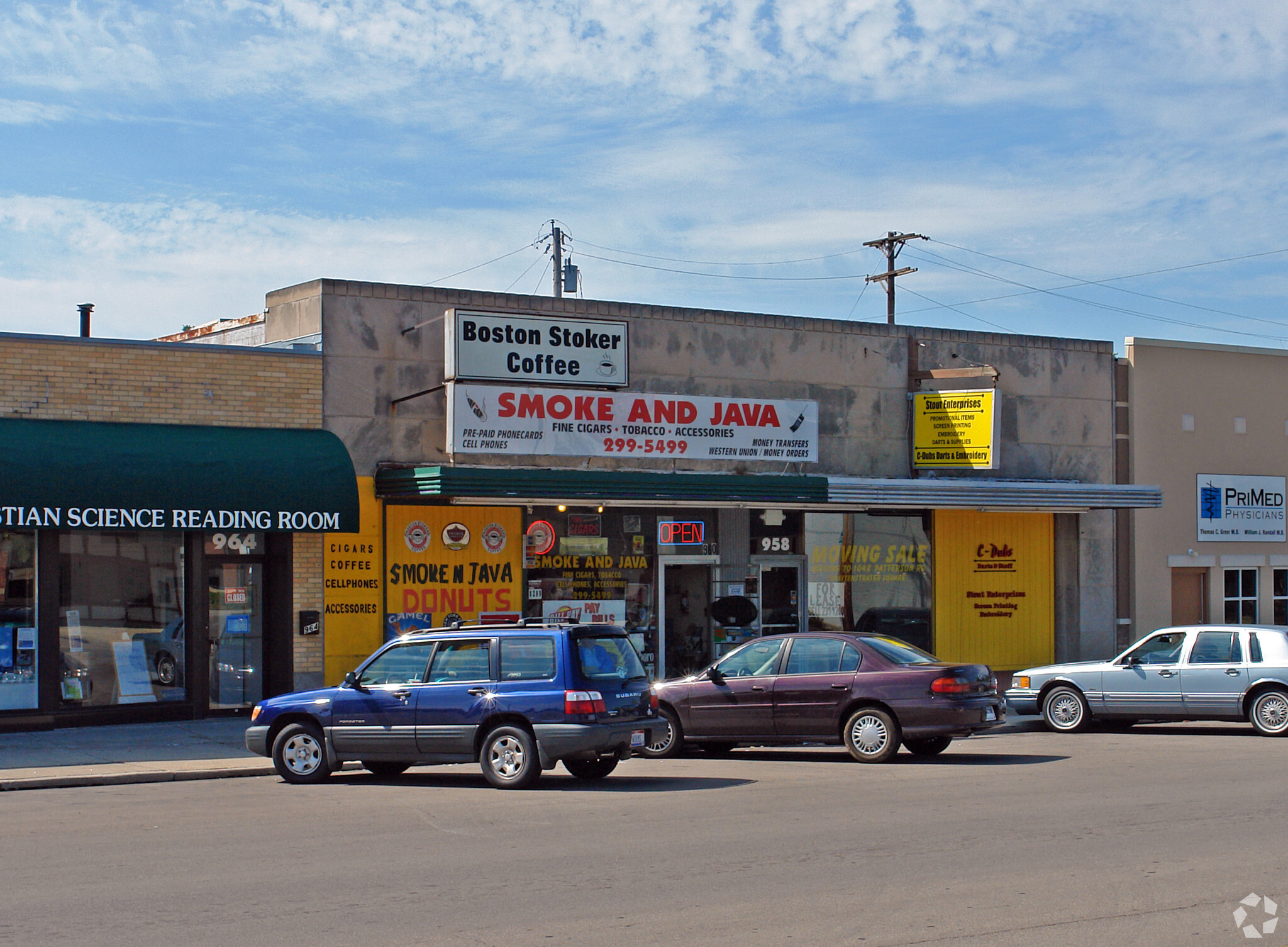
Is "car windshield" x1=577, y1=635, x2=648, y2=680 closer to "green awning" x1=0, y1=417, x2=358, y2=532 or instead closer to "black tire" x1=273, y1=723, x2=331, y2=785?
"black tire" x1=273, y1=723, x2=331, y2=785

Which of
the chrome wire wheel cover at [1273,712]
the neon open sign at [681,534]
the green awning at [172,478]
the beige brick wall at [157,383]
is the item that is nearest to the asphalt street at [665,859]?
the chrome wire wheel cover at [1273,712]

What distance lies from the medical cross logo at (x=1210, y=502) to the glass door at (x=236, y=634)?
18196 millimetres

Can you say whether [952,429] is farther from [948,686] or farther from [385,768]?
[385,768]

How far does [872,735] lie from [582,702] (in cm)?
389

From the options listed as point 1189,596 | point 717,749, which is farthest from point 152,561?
point 1189,596

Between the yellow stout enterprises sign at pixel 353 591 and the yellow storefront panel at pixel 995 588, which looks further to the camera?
the yellow storefront panel at pixel 995 588

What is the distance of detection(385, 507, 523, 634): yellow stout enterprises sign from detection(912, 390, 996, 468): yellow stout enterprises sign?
25.4ft

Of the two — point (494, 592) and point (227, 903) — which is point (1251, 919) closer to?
point (227, 903)

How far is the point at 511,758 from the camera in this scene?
1308 centimetres

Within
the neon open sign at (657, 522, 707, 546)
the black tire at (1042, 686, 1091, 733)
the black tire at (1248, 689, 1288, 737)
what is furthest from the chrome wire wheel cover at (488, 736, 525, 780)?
the black tire at (1248, 689, 1288, 737)

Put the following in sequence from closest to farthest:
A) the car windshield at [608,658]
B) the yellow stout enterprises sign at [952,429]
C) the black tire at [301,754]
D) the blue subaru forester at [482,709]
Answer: the blue subaru forester at [482,709]
the car windshield at [608,658]
the black tire at [301,754]
the yellow stout enterprises sign at [952,429]

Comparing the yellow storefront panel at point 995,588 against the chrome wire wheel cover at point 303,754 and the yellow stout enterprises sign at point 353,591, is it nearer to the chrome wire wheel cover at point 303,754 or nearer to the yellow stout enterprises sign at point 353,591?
the yellow stout enterprises sign at point 353,591

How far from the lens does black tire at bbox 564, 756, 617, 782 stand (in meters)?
13.8

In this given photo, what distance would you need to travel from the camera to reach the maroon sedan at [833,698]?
1478 cm
